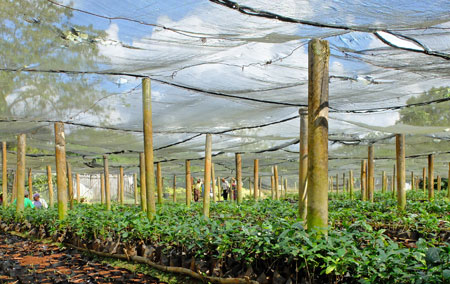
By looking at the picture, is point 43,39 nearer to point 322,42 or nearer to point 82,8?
point 82,8

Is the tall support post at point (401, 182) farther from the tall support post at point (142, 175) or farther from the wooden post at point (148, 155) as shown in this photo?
the tall support post at point (142, 175)

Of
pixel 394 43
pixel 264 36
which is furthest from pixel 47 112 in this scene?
pixel 394 43

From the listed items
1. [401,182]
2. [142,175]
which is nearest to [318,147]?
[401,182]

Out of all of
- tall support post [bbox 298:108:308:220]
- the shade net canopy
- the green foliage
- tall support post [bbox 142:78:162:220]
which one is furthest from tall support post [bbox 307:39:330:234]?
tall support post [bbox 142:78:162:220]

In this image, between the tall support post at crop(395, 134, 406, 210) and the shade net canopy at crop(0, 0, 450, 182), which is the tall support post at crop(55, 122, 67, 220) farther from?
the tall support post at crop(395, 134, 406, 210)

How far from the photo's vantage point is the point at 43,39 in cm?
421

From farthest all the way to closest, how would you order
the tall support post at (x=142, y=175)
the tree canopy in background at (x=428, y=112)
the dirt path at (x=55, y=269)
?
the tall support post at (x=142, y=175) → the tree canopy in background at (x=428, y=112) → the dirt path at (x=55, y=269)

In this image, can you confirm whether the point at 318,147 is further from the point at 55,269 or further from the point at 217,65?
the point at 55,269

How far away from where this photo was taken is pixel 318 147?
3.42 metres

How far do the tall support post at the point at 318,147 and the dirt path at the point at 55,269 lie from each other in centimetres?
185

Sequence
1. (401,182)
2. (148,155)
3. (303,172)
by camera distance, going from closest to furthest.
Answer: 1. (303,172)
2. (148,155)
3. (401,182)

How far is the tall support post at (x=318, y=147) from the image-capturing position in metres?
3.40

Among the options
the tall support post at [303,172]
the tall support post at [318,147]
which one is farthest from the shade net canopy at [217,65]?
the tall support post at [303,172]

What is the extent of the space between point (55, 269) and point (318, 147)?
3.31 m
